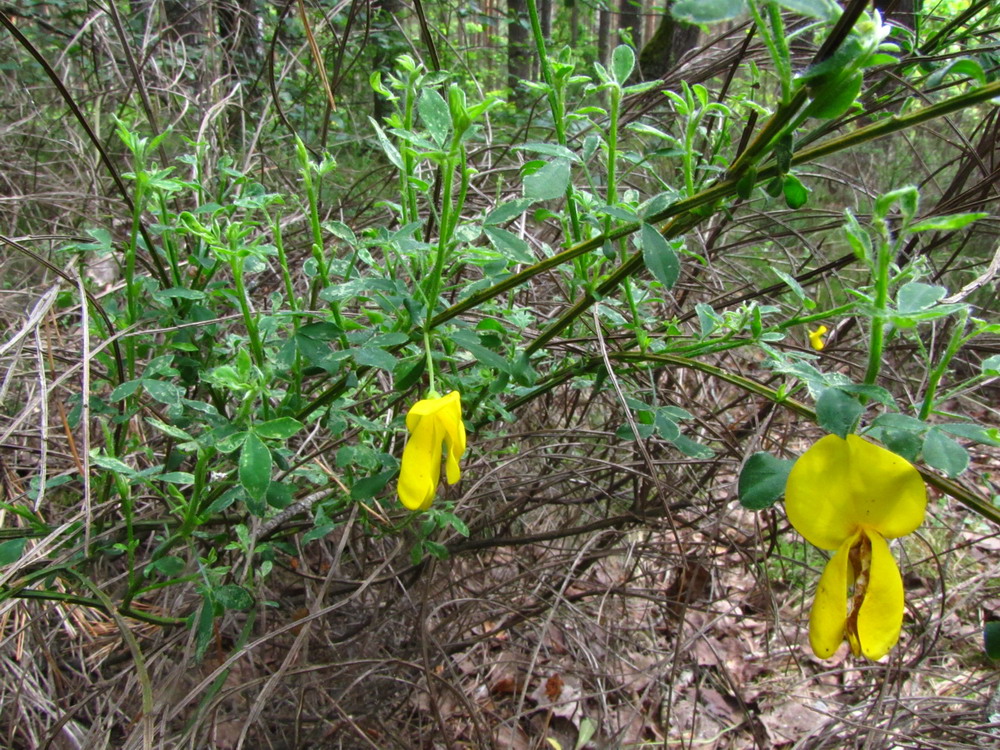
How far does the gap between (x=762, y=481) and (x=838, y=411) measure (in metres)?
0.10

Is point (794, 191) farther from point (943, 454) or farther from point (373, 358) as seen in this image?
point (373, 358)

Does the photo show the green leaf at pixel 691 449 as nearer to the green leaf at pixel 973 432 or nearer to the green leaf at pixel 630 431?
the green leaf at pixel 630 431

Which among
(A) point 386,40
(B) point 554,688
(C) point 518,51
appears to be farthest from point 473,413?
(C) point 518,51

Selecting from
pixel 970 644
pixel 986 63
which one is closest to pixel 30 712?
pixel 986 63

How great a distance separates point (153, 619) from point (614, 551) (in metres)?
0.77

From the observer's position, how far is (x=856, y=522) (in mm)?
560

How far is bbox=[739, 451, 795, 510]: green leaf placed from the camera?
0.58 meters

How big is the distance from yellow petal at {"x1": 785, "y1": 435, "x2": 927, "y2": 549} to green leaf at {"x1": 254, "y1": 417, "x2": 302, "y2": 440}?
18.8 inches

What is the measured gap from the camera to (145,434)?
126 centimetres

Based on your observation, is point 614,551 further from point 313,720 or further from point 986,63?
point 986,63

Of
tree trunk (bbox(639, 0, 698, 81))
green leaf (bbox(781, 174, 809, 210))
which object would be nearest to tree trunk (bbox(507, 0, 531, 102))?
tree trunk (bbox(639, 0, 698, 81))

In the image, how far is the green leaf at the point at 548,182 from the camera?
0.60m

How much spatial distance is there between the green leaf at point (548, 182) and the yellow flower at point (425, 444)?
0.19 m

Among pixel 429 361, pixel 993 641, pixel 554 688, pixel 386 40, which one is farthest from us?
pixel 386 40
